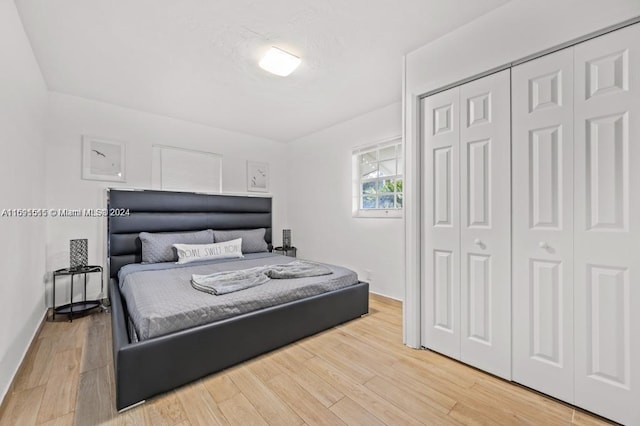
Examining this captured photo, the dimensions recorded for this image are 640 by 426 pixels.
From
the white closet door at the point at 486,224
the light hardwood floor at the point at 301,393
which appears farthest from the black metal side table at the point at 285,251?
the white closet door at the point at 486,224

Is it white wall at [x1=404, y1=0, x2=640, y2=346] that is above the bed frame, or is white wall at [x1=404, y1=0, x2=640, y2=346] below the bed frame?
above

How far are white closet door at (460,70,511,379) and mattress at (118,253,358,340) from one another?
1.24 m

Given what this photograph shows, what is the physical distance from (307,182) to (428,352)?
10.5 feet

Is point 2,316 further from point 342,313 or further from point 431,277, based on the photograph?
point 431,277

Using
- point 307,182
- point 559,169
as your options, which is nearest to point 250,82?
point 307,182

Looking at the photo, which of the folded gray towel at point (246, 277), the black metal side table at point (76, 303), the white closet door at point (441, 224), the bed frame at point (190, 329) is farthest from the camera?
the black metal side table at point (76, 303)

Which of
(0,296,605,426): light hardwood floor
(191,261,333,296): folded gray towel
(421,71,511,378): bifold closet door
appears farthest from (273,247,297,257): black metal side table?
(421,71,511,378): bifold closet door

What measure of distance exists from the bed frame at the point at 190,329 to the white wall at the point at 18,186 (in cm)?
56

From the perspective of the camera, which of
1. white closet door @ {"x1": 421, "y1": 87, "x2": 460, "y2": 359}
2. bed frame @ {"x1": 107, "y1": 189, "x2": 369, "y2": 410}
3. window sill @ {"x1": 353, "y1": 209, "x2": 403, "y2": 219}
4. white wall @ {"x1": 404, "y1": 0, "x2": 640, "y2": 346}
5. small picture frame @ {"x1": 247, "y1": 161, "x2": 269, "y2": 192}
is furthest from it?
small picture frame @ {"x1": 247, "y1": 161, "x2": 269, "y2": 192}

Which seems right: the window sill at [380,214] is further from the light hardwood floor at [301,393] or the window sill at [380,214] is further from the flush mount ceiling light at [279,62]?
the flush mount ceiling light at [279,62]

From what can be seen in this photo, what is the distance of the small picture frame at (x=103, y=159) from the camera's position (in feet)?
10.9

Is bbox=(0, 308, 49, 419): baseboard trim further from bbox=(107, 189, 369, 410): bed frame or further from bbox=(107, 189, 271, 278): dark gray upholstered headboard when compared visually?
bbox=(107, 189, 271, 278): dark gray upholstered headboard

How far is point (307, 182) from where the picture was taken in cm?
480

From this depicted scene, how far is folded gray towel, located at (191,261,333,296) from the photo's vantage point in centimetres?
A: 231
